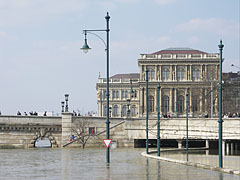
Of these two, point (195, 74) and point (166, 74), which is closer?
point (195, 74)

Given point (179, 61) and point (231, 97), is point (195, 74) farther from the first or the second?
point (231, 97)

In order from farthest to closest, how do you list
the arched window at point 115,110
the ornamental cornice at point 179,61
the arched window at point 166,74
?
the arched window at point 115,110, the arched window at point 166,74, the ornamental cornice at point 179,61

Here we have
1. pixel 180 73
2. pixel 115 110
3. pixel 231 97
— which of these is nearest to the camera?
pixel 231 97

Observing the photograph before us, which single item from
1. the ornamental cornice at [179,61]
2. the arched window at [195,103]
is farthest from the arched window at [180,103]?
the ornamental cornice at [179,61]

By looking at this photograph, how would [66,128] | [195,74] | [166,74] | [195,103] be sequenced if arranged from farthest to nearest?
[166,74] < [195,74] < [195,103] < [66,128]

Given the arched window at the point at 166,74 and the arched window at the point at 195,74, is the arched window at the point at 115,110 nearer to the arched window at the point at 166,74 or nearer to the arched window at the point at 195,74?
the arched window at the point at 166,74

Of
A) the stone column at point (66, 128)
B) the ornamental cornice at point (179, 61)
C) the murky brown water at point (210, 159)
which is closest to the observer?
the murky brown water at point (210, 159)

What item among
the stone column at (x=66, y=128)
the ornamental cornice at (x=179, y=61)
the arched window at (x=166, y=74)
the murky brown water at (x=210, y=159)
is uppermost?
the ornamental cornice at (x=179, y=61)

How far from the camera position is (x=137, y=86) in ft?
553

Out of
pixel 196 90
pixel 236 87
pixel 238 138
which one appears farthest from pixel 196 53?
pixel 238 138


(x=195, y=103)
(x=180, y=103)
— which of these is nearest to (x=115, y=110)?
(x=180, y=103)

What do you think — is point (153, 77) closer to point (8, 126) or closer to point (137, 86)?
point (137, 86)

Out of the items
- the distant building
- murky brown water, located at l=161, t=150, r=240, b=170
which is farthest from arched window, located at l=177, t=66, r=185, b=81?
murky brown water, located at l=161, t=150, r=240, b=170

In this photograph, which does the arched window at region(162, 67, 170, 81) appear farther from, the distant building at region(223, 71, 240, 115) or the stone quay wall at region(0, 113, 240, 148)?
the stone quay wall at region(0, 113, 240, 148)
